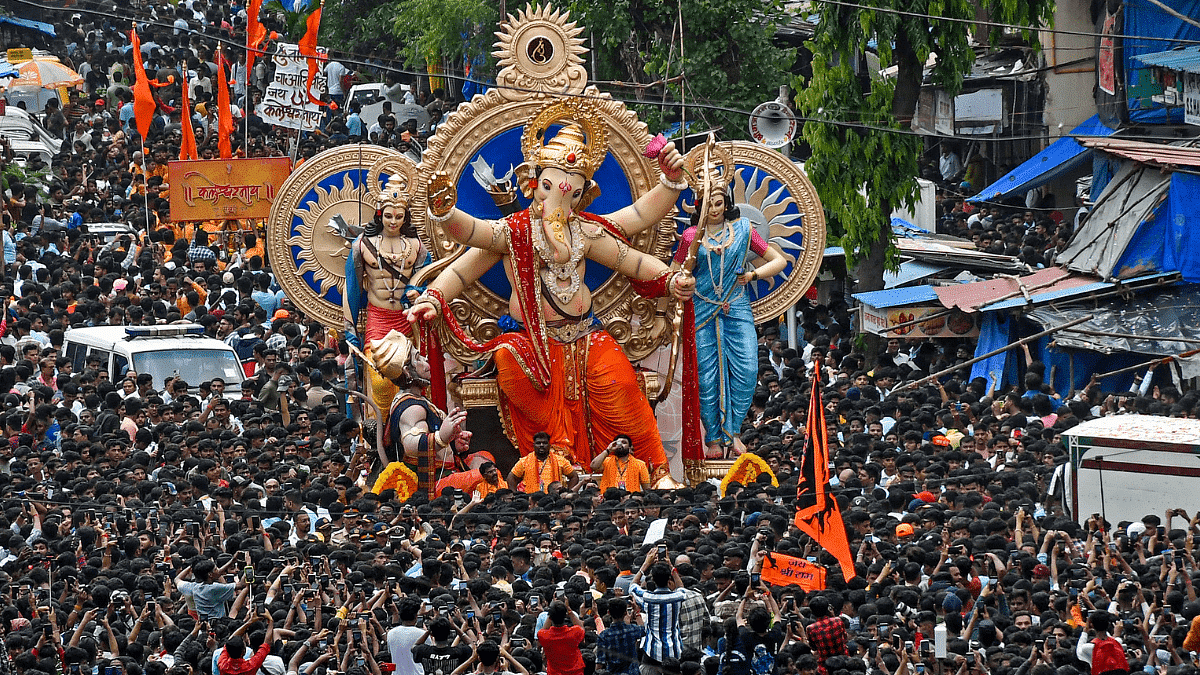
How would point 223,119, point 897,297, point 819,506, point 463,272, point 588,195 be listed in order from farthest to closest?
point 223,119
point 897,297
point 588,195
point 463,272
point 819,506

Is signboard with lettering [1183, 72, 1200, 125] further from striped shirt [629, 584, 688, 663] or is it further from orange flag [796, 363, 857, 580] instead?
striped shirt [629, 584, 688, 663]

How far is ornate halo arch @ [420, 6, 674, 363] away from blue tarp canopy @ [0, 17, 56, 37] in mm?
22378

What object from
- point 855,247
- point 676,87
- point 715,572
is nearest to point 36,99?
point 676,87

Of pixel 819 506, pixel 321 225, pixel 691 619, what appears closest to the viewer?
pixel 691 619

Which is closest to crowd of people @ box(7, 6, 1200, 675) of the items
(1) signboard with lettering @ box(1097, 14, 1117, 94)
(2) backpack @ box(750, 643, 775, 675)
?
(2) backpack @ box(750, 643, 775, 675)

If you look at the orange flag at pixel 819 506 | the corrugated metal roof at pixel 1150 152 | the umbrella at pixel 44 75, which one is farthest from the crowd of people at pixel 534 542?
the umbrella at pixel 44 75

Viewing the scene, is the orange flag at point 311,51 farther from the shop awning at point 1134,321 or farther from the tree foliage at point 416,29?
the shop awning at point 1134,321

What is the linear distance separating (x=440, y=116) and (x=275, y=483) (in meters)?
18.2

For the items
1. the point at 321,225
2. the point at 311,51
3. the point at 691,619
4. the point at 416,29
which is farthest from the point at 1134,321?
the point at 416,29

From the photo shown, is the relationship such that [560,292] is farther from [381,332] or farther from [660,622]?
[660,622]

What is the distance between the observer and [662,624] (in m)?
13.1

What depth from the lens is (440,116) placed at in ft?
115

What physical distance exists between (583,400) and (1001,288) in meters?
7.03

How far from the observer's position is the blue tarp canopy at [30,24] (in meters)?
39.5
